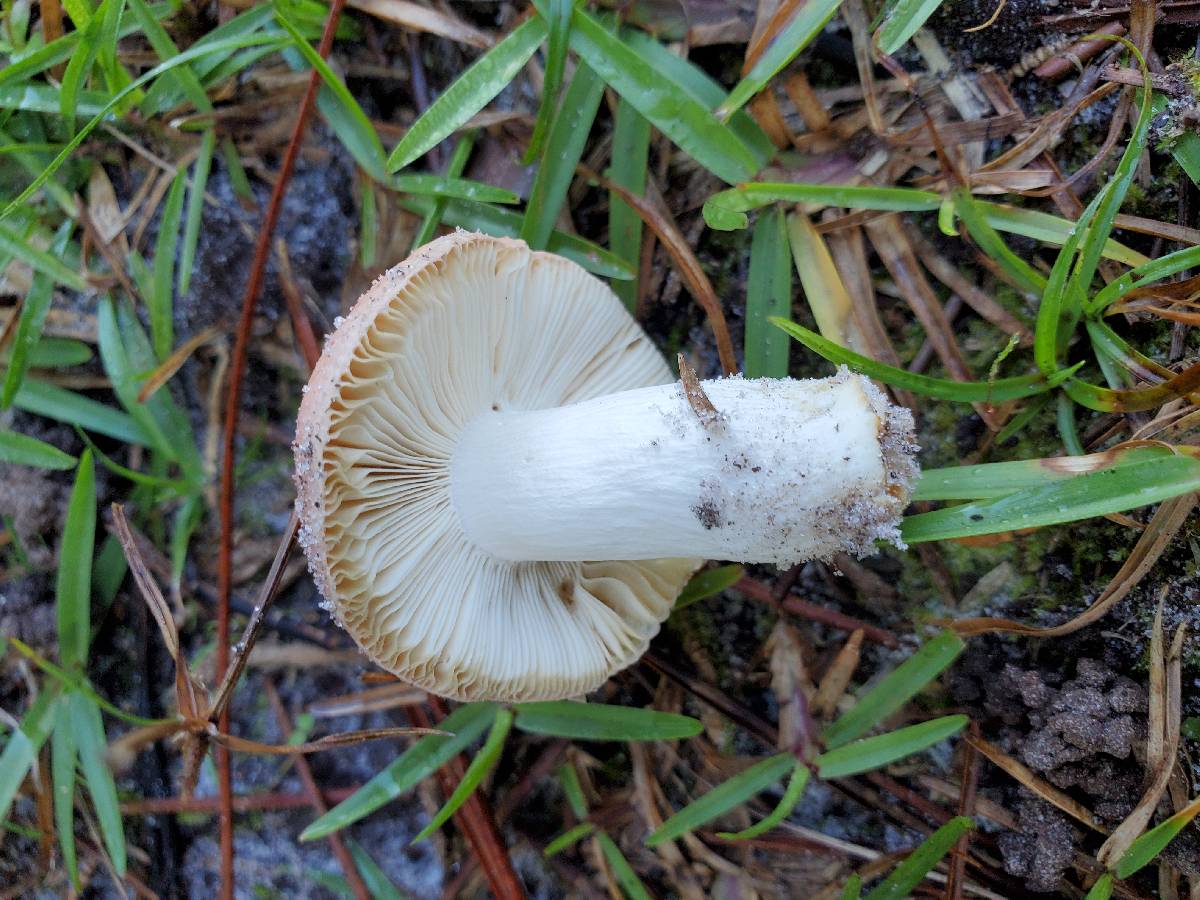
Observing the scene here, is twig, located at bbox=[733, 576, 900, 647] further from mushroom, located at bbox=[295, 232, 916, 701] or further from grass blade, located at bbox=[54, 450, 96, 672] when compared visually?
grass blade, located at bbox=[54, 450, 96, 672]

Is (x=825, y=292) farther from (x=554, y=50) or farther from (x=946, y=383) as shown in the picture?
(x=554, y=50)

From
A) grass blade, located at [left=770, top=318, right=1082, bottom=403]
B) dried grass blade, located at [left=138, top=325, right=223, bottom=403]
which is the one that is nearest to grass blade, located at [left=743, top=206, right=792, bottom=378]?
grass blade, located at [left=770, top=318, right=1082, bottom=403]

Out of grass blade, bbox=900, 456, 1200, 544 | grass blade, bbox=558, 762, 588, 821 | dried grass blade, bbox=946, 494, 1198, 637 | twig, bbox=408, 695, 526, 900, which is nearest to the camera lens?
grass blade, bbox=900, 456, 1200, 544

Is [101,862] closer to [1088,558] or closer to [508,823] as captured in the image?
[508,823]

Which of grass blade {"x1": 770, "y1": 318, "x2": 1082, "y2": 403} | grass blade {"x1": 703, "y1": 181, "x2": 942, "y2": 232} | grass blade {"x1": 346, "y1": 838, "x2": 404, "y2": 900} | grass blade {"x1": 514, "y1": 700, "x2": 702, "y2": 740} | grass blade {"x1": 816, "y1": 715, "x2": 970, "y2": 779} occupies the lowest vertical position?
grass blade {"x1": 346, "y1": 838, "x2": 404, "y2": 900}

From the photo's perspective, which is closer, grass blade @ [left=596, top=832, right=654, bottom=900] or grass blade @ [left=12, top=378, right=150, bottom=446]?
grass blade @ [left=596, top=832, right=654, bottom=900]

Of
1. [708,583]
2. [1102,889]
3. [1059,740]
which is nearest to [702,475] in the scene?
[708,583]
